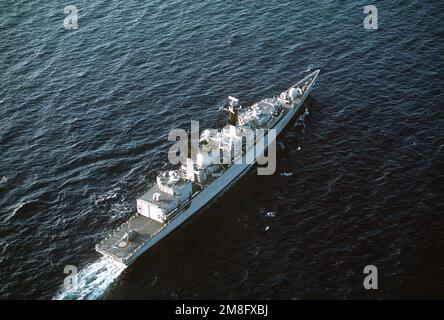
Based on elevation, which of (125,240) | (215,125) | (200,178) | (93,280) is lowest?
(93,280)

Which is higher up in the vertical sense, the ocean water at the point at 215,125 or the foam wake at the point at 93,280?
the ocean water at the point at 215,125

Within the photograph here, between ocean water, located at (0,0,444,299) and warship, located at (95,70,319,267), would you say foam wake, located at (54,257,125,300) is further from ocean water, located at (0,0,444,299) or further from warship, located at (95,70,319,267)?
warship, located at (95,70,319,267)

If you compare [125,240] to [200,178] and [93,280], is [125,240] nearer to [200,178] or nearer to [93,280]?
[93,280]

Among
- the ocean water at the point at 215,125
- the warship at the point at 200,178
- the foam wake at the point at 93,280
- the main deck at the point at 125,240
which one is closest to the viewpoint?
the foam wake at the point at 93,280

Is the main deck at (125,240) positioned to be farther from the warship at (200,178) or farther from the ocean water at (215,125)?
the ocean water at (215,125)

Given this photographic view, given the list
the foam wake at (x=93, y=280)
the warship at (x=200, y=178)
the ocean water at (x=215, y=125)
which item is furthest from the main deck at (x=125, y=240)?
the ocean water at (x=215, y=125)

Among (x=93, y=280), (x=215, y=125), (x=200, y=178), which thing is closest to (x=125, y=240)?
(x=93, y=280)
